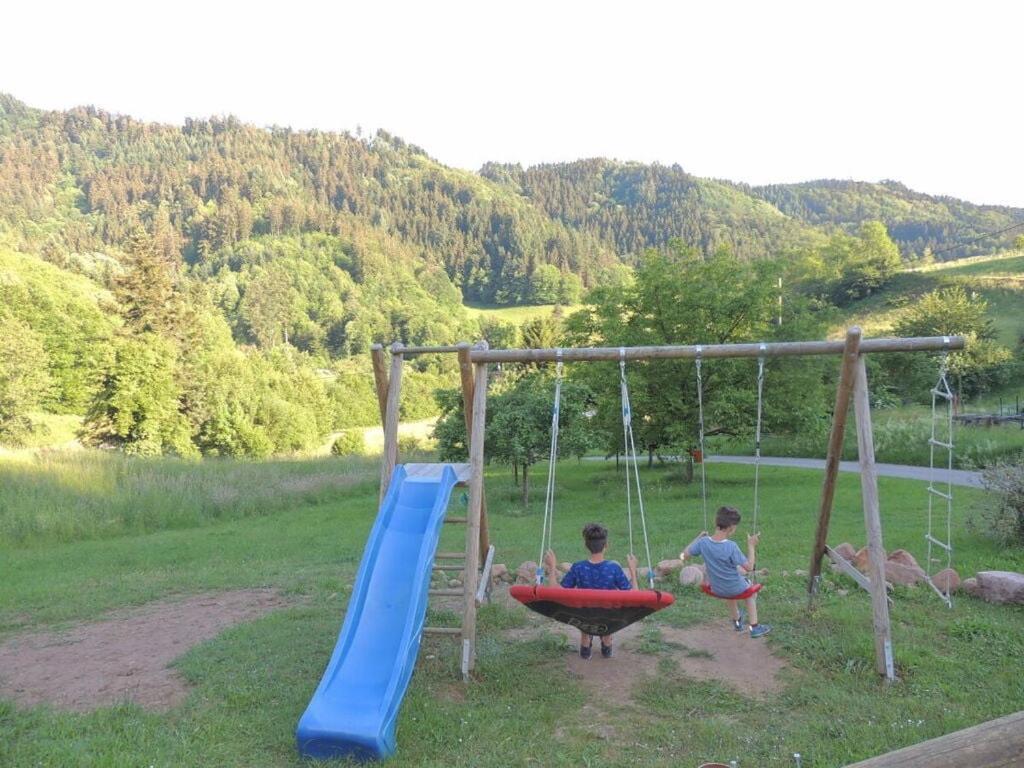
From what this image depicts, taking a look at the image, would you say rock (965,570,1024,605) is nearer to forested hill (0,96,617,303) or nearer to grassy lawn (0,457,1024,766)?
grassy lawn (0,457,1024,766)

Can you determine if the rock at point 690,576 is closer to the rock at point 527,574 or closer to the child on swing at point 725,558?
the rock at point 527,574

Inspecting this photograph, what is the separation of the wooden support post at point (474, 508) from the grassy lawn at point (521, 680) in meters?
0.35

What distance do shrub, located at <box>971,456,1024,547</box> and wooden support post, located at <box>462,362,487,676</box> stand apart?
275 inches

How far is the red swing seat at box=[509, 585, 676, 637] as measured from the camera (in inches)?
A: 211

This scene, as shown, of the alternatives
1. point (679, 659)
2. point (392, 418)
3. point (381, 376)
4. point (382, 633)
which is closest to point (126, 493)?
point (381, 376)

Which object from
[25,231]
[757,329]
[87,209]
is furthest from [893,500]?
[87,209]

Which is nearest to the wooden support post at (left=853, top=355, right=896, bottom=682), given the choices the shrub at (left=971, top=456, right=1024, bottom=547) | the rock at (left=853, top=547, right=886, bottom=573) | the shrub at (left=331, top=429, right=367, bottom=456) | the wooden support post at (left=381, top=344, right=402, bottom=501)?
the rock at (left=853, top=547, right=886, bottom=573)

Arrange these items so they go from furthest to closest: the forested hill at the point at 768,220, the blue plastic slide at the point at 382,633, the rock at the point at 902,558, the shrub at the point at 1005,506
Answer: the forested hill at the point at 768,220 → the shrub at the point at 1005,506 → the rock at the point at 902,558 → the blue plastic slide at the point at 382,633

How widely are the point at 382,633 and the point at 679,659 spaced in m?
2.50

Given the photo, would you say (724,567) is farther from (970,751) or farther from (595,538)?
(970,751)

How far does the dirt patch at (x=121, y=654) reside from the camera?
5.80 m

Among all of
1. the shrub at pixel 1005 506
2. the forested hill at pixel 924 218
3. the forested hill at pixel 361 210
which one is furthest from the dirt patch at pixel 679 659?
the forested hill at pixel 924 218

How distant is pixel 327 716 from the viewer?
4770mm

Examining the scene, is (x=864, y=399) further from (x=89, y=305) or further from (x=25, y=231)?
(x=25, y=231)
